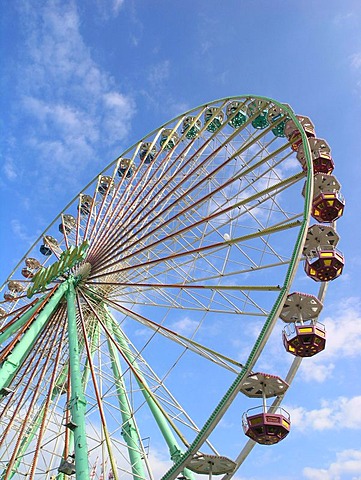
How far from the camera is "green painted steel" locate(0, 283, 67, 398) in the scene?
39.1 ft

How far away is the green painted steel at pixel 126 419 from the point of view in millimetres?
13744

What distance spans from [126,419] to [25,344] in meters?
4.58

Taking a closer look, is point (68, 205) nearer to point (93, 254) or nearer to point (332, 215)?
point (93, 254)

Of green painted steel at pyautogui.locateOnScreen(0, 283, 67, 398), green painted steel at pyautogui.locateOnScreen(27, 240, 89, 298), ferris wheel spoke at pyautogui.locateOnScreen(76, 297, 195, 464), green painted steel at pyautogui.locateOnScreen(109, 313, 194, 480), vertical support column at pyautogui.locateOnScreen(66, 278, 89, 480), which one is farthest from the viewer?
green painted steel at pyautogui.locateOnScreen(27, 240, 89, 298)

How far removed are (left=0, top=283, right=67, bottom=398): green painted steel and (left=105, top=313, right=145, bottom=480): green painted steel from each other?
2.17 m

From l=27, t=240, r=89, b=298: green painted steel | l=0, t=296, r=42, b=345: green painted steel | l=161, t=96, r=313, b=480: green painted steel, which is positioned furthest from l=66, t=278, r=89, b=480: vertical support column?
l=161, t=96, r=313, b=480: green painted steel

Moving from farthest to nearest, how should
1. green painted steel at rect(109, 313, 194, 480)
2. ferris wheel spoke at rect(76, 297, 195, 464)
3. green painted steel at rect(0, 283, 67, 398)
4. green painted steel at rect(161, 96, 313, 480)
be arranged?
green painted steel at rect(109, 313, 194, 480)
ferris wheel spoke at rect(76, 297, 195, 464)
green painted steel at rect(0, 283, 67, 398)
green painted steel at rect(161, 96, 313, 480)

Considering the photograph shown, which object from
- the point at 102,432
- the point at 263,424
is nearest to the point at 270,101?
the point at 263,424

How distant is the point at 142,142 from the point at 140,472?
47.8 feet

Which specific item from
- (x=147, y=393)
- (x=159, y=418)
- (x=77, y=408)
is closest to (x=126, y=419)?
(x=159, y=418)

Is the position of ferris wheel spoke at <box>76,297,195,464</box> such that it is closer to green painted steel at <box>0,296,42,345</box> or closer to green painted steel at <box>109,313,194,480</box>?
green painted steel at <box>109,313,194,480</box>

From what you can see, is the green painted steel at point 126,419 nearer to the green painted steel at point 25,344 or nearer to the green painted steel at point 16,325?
the green painted steel at point 25,344

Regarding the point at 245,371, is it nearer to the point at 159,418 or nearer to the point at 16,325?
the point at 159,418

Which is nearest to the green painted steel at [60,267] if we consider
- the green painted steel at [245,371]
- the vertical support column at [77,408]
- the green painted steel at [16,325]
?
the green painted steel at [16,325]
